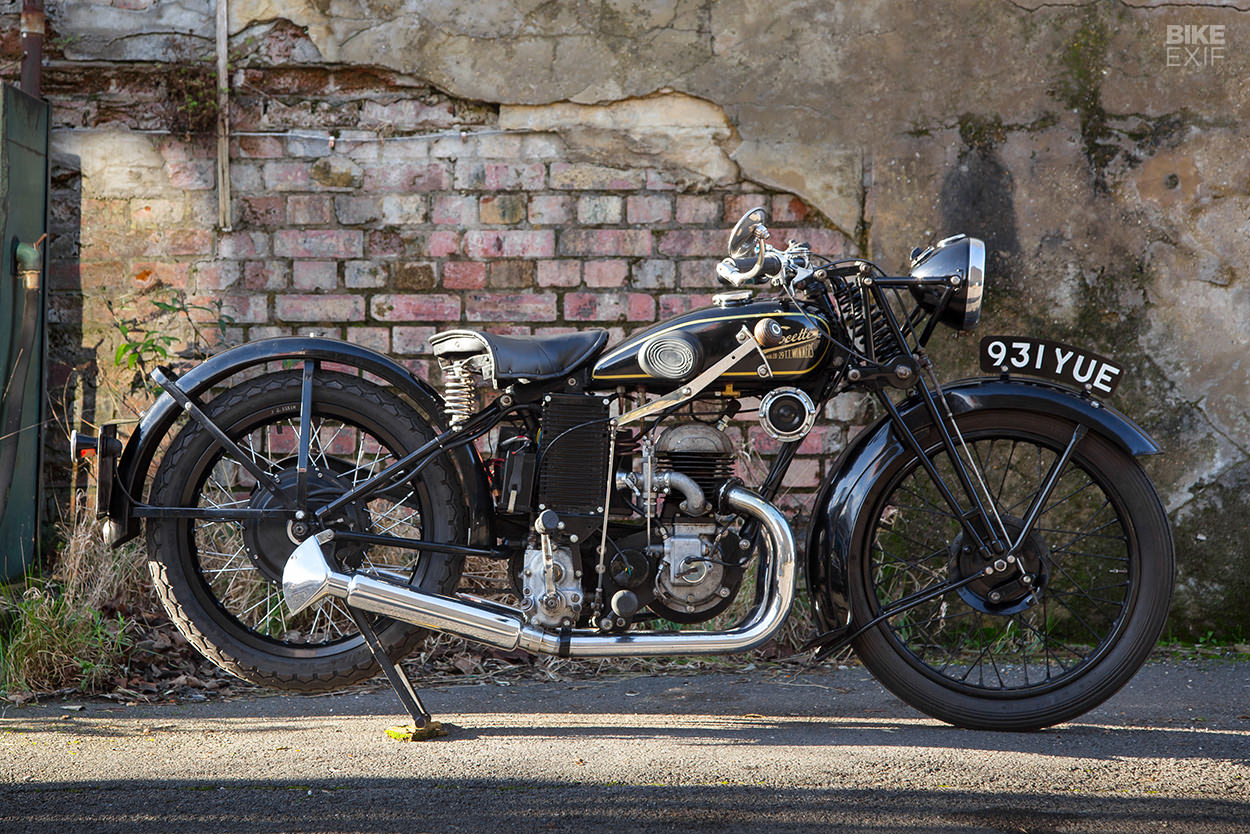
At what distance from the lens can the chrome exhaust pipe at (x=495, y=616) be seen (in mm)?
2352

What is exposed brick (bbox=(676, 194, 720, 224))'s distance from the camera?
3.67 m

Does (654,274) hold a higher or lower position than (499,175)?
lower

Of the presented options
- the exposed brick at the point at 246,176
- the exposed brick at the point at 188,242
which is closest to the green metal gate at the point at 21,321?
the exposed brick at the point at 188,242

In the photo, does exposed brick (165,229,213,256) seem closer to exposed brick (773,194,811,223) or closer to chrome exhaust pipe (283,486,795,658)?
chrome exhaust pipe (283,486,795,658)

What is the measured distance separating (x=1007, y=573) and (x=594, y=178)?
196 centimetres

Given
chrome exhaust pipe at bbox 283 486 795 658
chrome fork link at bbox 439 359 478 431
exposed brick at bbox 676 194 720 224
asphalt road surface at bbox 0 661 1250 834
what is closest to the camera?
asphalt road surface at bbox 0 661 1250 834

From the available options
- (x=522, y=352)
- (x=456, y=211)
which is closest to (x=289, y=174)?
(x=456, y=211)

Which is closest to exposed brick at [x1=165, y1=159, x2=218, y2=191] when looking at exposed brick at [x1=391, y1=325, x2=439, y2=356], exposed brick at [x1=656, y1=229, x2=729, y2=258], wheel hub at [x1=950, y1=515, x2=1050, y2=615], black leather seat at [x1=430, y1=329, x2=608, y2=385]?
exposed brick at [x1=391, y1=325, x2=439, y2=356]

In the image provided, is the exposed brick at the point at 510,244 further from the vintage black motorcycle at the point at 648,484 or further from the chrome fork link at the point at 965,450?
the chrome fork link at the point at 965,450

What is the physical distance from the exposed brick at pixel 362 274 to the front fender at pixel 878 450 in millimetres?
1868

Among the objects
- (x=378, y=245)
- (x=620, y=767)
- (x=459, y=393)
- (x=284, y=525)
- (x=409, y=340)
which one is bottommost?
(x=620, y=767)

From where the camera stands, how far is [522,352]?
7.98 feet

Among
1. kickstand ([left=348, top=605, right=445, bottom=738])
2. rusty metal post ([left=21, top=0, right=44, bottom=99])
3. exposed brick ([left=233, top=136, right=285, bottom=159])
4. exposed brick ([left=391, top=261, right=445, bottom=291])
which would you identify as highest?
rusty metal post ([left=21, top=0, right=44, bottom=99])

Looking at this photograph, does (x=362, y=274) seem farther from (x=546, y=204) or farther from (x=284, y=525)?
(x=284, y=525)
